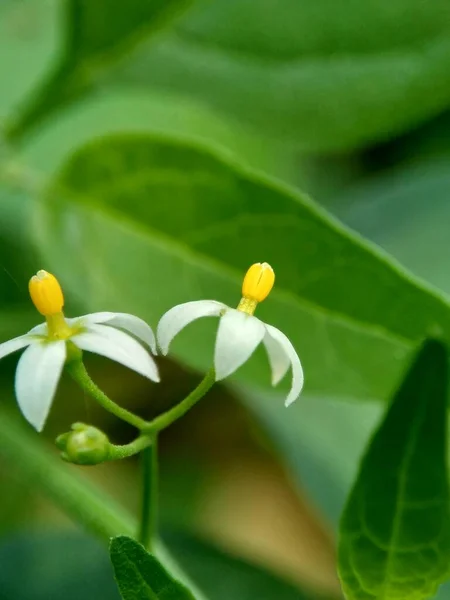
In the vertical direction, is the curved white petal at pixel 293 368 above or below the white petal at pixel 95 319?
below

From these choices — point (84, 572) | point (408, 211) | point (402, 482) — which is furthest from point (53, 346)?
point (408, 211)

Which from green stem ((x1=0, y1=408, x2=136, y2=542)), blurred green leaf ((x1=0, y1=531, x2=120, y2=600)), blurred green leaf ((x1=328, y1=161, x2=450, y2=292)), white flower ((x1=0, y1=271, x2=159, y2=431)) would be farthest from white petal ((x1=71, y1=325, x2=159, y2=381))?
blurred green leaf ((x1=328, y1=161, x2=450, y2=292))

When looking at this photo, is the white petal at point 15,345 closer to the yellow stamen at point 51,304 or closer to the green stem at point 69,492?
the yellow stamen at point 51,304

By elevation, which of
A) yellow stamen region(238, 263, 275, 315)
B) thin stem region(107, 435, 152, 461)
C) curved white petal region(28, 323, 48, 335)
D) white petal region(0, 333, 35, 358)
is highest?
yellow stamen region(238, 263, 275, 315)

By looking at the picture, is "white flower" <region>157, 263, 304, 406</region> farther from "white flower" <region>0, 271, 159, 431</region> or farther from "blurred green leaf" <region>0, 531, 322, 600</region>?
"blurred green leaf" <region>0, 531, 322, 600</region>

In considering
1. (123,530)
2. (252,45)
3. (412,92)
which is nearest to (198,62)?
(252,45)

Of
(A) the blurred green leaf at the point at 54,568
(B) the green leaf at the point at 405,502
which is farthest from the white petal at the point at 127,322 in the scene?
(A) the blurred green leaf at the point at 54,568

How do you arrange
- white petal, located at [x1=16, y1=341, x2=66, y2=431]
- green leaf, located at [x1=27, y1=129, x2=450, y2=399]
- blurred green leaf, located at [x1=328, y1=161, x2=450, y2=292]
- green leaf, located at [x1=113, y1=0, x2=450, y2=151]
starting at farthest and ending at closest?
blurred green leaf, located at [x1=328, y1=161, x2=450, y2=292]
green leaf, located at [x1=113, y1=0, x2=450, y2=151]
green leaf, located at [x1=27, y1=129, x2=450, y2=399]
white petal, located at [x1=16, y1=341, x2=66, y2=431]

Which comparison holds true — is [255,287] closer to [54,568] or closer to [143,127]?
[54,568]
